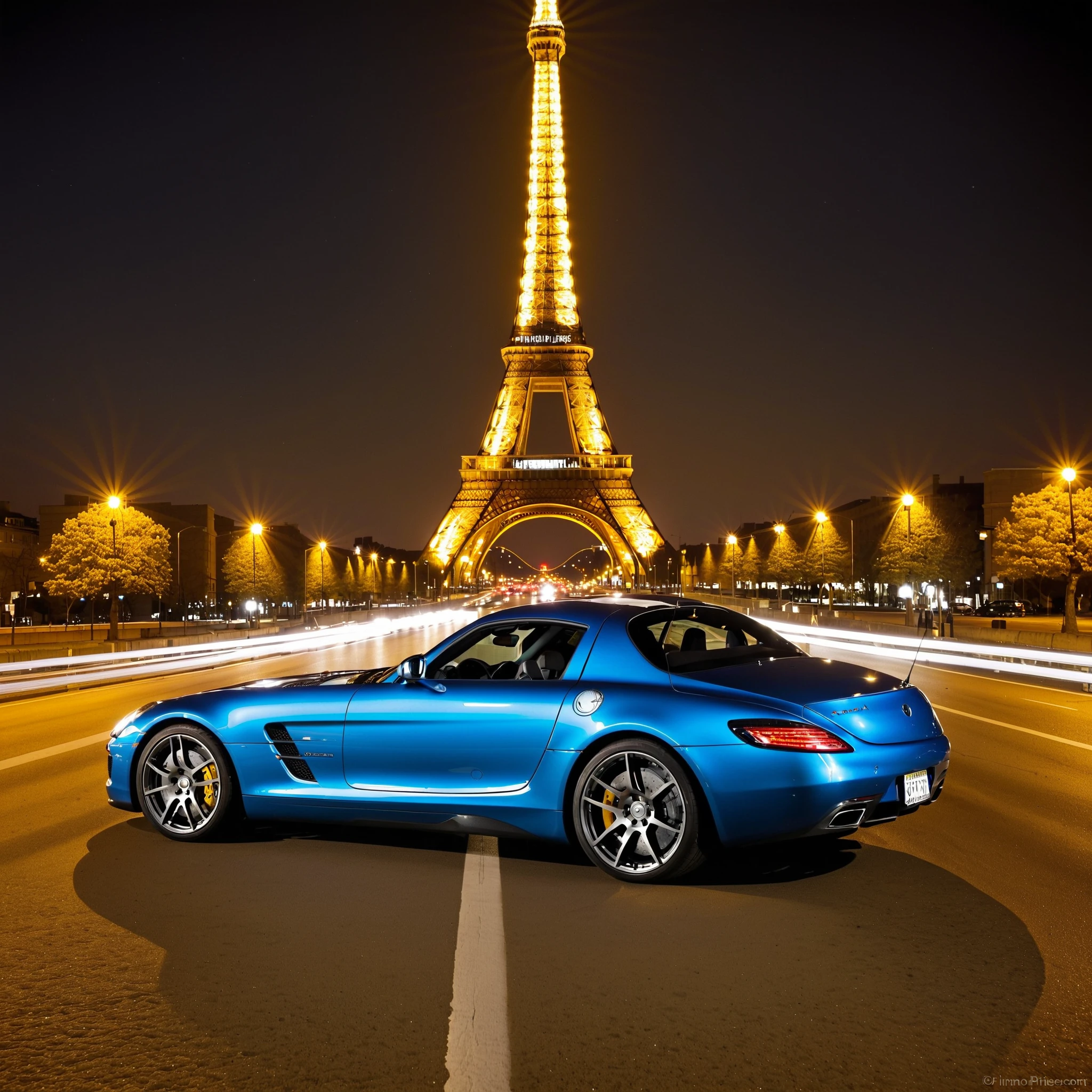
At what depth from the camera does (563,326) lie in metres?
88.7

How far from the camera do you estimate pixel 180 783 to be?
6734mm

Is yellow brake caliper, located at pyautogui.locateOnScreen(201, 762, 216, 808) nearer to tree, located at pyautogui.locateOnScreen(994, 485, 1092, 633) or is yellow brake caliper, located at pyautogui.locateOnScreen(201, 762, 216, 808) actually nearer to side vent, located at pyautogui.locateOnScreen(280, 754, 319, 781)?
side vent, located at pyautogui.locateOnScreen(280, 754, 319, 781)

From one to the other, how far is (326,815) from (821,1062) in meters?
3.51

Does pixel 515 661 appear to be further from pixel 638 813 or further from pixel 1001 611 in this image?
pixel 1001 611

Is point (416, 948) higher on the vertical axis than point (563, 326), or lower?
lower

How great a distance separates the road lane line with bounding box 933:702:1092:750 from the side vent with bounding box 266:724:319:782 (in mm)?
7785

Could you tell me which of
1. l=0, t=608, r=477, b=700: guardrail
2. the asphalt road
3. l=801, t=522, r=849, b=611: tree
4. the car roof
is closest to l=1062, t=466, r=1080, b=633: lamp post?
l=0, t=608, r=477, b=700: guardrail

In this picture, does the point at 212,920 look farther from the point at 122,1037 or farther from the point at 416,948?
the point at 122,1037

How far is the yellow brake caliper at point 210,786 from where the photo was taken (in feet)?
21.7

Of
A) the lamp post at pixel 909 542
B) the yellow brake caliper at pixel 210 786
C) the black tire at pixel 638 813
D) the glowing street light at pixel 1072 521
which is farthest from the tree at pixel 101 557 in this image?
the black tire at pixel 638 813

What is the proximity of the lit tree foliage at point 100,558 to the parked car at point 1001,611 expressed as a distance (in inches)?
1882

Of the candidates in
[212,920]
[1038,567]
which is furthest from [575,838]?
[1038,567]

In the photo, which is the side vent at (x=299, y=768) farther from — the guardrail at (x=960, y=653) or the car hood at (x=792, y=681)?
the guardrail at (x=960, y=653)

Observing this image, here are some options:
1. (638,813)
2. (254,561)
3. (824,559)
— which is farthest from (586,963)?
(824,559)
